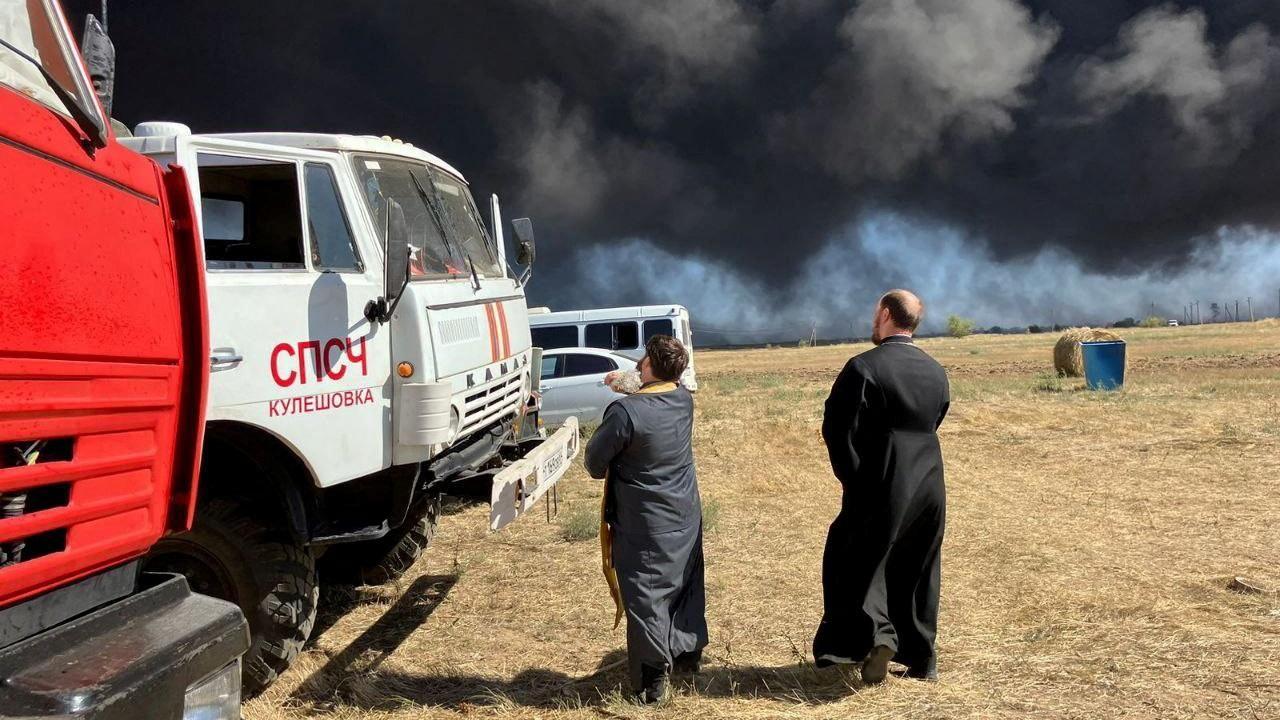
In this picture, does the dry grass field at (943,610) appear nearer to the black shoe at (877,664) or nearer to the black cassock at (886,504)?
the black shoe at (877,664)

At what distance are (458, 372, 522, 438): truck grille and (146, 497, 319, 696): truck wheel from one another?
1.02 meters

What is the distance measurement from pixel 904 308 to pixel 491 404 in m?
2.31

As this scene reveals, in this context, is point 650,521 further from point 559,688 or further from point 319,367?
point 319,367

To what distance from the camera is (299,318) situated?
391 cm

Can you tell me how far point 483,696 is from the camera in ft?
14.1

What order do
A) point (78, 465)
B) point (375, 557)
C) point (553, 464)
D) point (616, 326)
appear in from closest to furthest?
point (78, 465) → point (553, 464) → point (375, 557) → point (616, 326)

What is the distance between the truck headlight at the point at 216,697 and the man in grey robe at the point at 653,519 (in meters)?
1.85

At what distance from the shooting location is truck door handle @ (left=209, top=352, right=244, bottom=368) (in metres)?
3.58

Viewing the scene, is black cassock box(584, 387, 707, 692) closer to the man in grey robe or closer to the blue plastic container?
the man in grey robe

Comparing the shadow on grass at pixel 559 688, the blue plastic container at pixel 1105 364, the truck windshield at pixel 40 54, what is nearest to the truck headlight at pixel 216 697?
the truck windshield at pixel 40 54

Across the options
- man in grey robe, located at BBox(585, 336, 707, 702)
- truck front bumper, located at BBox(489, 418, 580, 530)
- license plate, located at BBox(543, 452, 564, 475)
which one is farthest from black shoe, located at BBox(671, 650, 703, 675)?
license plate, located at BBox(543, 452, 564, 475)

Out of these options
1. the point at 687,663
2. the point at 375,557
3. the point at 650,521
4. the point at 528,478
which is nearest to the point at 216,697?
the point at 650,521

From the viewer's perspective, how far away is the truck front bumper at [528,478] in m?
3.91

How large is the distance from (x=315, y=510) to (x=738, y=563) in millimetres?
3273
